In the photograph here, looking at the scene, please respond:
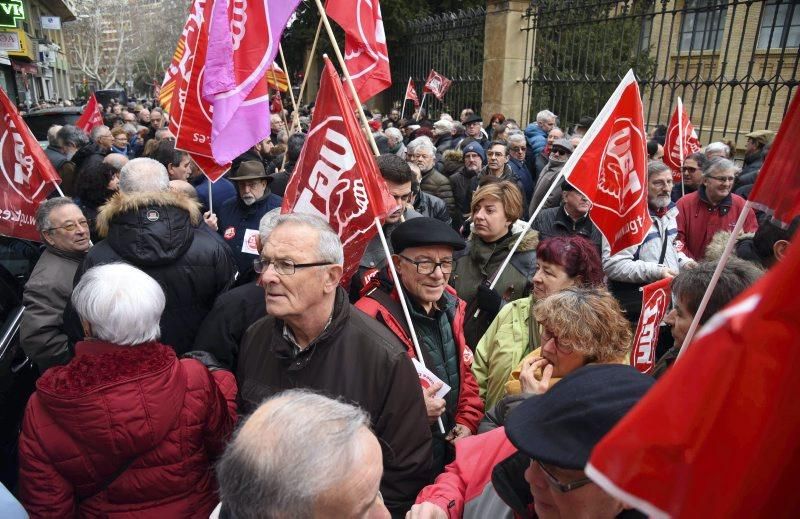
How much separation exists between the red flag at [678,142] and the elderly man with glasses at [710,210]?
176 centimetres

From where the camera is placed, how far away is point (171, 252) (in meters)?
2.98

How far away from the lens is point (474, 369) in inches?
114

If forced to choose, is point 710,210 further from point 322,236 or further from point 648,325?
point 322,236

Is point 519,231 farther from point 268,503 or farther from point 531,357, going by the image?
point 268,503

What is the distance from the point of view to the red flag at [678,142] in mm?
6625

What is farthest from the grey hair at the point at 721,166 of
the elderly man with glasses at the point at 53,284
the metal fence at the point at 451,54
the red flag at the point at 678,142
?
the metal fence at the point at 451,54

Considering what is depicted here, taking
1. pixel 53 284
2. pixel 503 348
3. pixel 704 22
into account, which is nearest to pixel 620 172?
pixel 503 348

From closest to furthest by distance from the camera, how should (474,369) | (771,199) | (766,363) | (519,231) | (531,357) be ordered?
(766,363) → (771,199) → (531,357) → (474,369) → (519,231)

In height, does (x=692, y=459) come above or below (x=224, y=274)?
above

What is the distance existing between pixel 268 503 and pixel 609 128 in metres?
2.92

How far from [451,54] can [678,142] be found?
880 cm

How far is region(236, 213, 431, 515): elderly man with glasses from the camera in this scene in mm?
2041

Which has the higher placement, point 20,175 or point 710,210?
point 20,175

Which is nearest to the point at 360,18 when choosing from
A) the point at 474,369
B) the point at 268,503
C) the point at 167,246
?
the point at 167,246
